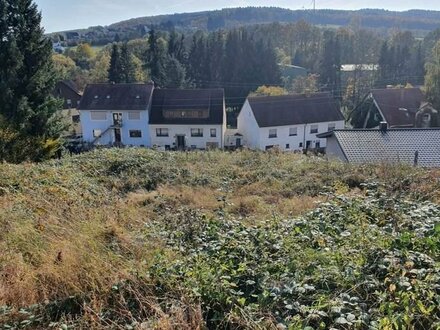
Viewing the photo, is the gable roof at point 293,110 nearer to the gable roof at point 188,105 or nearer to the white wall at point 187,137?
the gable roof at point 188,105

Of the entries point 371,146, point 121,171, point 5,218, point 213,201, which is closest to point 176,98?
point 371,146

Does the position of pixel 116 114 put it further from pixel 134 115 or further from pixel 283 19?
pixel 283 19

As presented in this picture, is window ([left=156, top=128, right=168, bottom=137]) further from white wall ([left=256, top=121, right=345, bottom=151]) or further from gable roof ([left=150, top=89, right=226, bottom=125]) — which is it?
white wall ([left=256, top=121, right=345, bottom=151])

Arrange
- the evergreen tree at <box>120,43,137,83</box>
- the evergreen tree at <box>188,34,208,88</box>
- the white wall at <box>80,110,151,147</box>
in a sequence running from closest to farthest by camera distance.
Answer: the white wall at <box>80,110,151,147</box>
the evergreen tree at <box>120,43,137,83</box>
the evergreen tree at <box>188,34,208,88</box>

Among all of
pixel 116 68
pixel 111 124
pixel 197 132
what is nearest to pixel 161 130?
pixel 197 132

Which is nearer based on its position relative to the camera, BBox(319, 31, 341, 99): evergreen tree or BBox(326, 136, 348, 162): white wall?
BBox(326, 136, 348, 162): white wall

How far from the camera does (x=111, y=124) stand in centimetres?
3097

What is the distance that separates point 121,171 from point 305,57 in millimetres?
60554

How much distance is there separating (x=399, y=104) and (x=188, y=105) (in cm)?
1796

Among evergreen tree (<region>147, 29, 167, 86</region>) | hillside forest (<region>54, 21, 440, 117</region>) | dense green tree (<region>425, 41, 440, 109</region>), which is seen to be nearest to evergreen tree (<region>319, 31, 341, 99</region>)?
hillside forest (<region>54, 21, 440, 117</region>)

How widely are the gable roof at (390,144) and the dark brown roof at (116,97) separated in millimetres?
18353

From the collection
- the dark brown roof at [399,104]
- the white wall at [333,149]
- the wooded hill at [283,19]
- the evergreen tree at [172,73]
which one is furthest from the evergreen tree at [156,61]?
the wooded hill at [283,19]

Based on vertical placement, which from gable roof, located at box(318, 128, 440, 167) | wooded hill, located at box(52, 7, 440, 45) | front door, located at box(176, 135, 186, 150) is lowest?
front door, located at box(176, 135, 186, 150)

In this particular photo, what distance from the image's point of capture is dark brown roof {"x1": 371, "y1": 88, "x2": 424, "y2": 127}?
2994 cm
